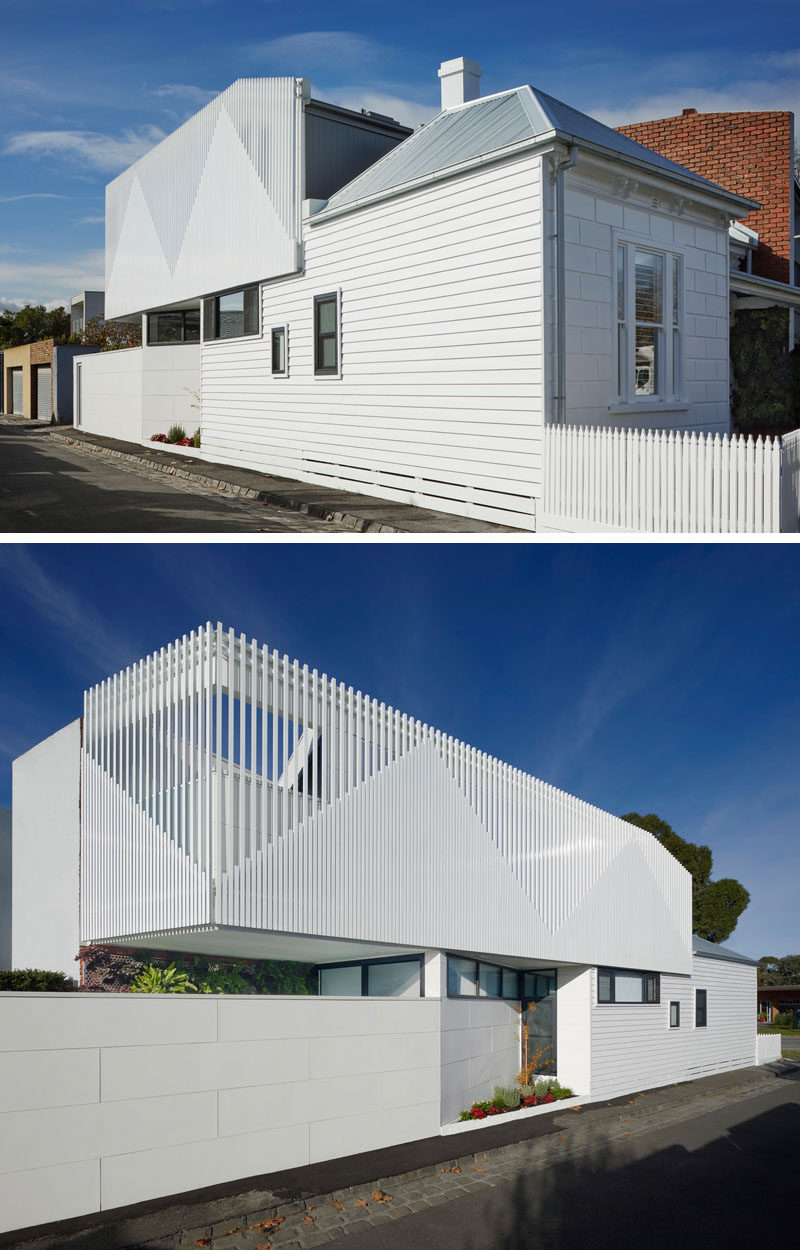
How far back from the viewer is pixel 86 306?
5800 cm

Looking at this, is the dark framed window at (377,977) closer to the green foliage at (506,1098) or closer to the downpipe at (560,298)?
the green foliage at (506,1098)

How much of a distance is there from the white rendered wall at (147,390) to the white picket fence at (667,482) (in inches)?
593

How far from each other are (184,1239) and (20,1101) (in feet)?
4.80

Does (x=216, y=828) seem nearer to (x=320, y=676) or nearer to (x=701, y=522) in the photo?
(x=320, y=676)

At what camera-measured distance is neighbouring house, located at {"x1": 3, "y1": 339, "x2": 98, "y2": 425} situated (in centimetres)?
4056

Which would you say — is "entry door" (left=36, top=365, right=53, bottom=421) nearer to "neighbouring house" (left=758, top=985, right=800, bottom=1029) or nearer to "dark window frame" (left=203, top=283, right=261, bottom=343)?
"dark window frame" (left=203, top=283, right=261, bottom=343)

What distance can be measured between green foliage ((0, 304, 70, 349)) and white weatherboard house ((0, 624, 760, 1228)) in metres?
54.1

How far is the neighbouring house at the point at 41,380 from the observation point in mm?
40562

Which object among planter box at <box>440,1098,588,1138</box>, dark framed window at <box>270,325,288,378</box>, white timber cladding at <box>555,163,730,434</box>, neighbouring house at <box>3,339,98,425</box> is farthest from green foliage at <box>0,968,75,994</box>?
neighbouring house at <box>3,339,98,425</box>

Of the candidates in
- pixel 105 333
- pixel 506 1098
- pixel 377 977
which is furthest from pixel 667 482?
pixel 105 333

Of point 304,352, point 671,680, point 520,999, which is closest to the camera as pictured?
point 520,999

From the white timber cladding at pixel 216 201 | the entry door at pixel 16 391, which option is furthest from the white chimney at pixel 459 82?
the entry door at pixel 16 391

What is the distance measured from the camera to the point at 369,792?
455 inches

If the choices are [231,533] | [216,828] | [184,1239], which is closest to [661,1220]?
[184,1239]
